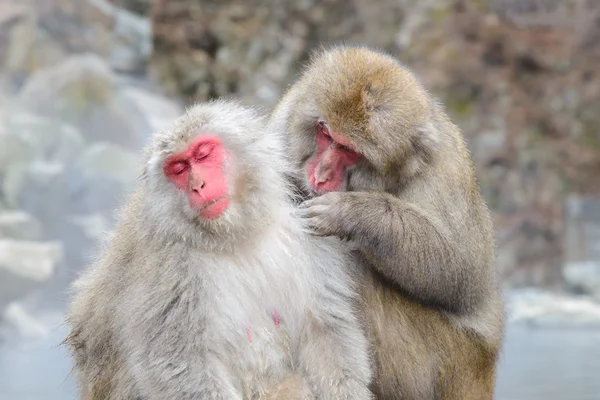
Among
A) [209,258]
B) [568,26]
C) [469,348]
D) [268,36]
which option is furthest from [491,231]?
[568,26]

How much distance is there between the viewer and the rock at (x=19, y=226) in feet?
Result: 32.2

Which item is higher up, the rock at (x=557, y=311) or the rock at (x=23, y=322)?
the rock at (x=23, y=322)

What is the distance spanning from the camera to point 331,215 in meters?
2.95

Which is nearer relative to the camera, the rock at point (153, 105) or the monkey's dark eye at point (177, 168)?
the monkey's dark eye at point (177, 168)

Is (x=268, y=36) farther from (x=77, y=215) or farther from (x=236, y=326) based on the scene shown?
(x=236, y=326)

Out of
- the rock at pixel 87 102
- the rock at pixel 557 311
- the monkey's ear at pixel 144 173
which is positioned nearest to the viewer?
the monkey's ear at pixel 144 173

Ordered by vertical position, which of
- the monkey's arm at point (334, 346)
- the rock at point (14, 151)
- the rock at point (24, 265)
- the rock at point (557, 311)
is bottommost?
the monkey's arm at point (334, 346)

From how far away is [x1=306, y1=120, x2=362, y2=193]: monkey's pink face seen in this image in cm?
306

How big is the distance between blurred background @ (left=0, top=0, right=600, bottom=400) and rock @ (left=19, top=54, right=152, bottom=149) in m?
0.02

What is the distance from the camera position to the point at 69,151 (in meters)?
10.6

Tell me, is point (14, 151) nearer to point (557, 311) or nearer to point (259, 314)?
point (557, 311)

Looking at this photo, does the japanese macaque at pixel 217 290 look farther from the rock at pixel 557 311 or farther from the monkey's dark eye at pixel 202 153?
the rock at pixel 557 311

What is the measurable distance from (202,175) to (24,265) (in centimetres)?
762

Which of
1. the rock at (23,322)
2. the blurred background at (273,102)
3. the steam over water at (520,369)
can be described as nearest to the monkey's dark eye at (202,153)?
the steam over water at (520,369)
